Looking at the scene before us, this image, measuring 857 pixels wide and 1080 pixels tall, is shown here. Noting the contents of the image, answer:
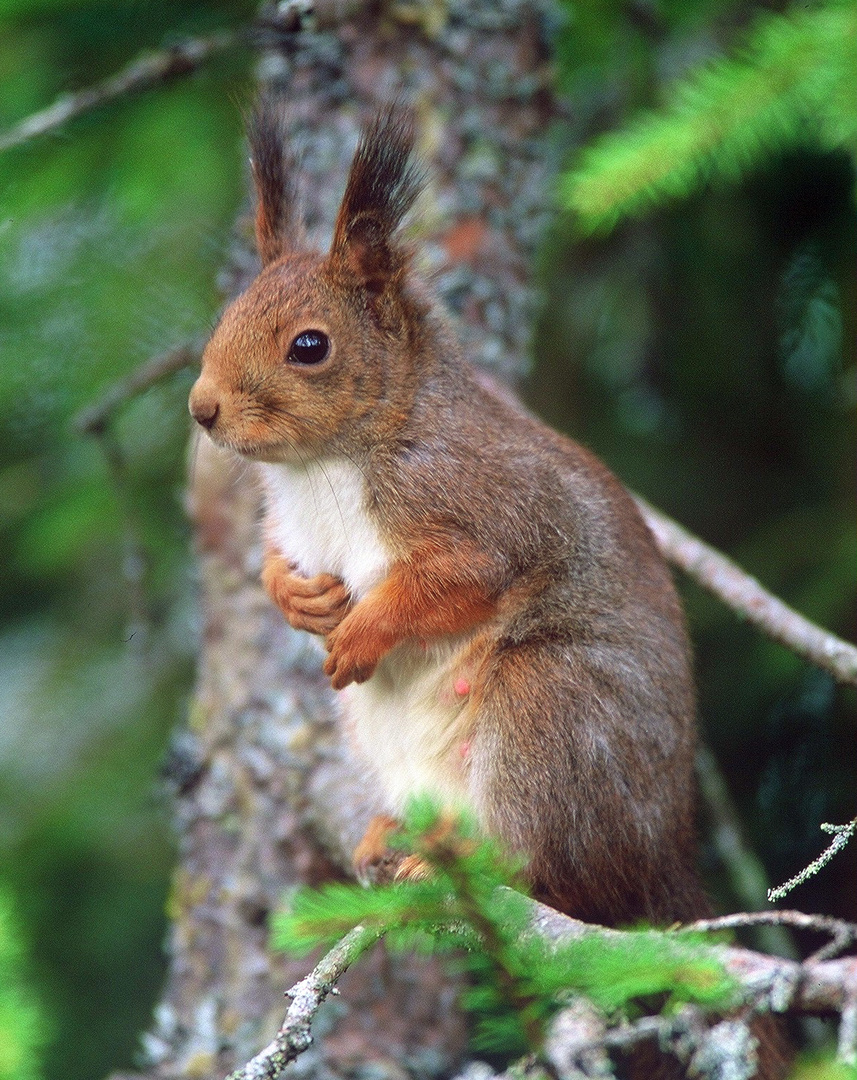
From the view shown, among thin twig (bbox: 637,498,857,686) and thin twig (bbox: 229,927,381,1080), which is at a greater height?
thin twig (bbox: 637,498,857,686)

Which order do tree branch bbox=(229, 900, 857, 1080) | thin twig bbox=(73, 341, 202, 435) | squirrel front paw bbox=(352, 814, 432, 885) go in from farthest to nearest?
1. thin twig bbox=(73, 341, 202, 435)
2. squirrel front paw bbox=(352, 814, 432, 885)
3. tree branch bbox=(229, 900, 857, 1080)

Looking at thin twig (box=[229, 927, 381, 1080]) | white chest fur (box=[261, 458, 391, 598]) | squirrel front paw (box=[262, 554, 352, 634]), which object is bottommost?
thin twig (box=[229, 927, 381, 1080])

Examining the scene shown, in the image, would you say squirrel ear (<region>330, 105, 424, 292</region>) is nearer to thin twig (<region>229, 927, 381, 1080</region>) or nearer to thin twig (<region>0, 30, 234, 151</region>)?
thin twig (<region>0, 30, 234, 151</region>)

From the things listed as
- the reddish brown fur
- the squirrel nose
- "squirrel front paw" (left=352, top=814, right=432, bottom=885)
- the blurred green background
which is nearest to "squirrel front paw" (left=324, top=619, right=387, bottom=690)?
the reddish brown fur

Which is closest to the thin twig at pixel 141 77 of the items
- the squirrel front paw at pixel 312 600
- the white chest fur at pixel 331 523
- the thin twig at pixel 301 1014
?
the white chest fur at pixel 331 523

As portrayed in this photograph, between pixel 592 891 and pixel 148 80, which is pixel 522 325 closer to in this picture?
pixel 148 80

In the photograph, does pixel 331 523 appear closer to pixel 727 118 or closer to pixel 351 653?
pixel 351 653

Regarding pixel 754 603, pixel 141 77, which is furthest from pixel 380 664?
pixel 141 77
